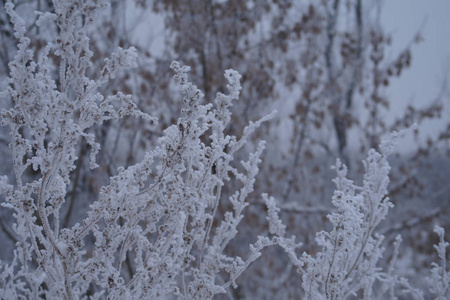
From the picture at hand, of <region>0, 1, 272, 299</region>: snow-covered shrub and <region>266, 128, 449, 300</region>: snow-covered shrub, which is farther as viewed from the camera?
<region>266, 128, 449, 300</region>: snow-covered shrub

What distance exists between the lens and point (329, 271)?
180cm

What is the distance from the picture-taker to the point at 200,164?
1831 millimetres

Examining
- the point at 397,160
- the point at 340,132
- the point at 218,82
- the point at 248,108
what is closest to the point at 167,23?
the point at 218,82

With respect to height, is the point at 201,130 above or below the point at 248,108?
below

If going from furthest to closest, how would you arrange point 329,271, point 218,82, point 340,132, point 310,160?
1. point 340,132
2. point 310,160
3. point 218,82
4. point 329,271

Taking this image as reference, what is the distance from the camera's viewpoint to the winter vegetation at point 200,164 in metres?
1.53

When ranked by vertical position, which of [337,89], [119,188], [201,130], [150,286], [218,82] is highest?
[337,89]

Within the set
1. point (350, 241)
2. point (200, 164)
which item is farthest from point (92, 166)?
point (350, 241)

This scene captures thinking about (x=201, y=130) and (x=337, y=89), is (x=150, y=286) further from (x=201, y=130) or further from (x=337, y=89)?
(x=337, y=89)

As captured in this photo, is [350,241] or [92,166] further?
[350,241]

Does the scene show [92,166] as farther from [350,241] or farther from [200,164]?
[350,241]

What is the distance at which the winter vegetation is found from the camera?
5.03ft

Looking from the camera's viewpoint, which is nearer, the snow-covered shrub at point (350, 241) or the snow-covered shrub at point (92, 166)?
the snow-covered shrub at point (92, 166)

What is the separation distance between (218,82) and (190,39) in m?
0.80
